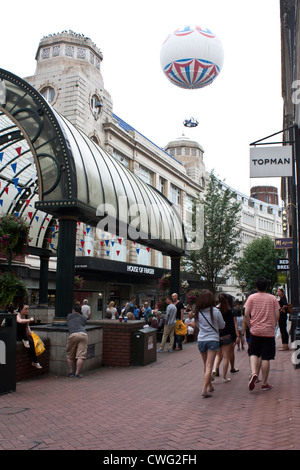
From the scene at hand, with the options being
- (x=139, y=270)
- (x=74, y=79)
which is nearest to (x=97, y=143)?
(x=74, y=79)

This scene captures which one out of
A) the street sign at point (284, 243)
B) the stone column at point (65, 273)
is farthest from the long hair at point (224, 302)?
the street sign at point (284, 243)

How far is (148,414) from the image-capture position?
6.07m

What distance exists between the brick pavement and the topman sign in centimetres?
432

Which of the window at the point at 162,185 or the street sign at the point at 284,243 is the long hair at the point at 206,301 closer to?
the street sign at the point at 284,243

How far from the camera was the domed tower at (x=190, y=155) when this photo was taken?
5569 centimetres

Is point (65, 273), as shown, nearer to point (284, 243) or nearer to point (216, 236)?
point (284, 243)

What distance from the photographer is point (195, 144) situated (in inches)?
2250

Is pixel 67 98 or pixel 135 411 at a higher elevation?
pixel 67 98

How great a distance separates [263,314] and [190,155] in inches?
2009

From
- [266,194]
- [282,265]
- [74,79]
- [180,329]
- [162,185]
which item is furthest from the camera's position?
[266,194]

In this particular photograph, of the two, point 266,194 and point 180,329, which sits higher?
point 266,194

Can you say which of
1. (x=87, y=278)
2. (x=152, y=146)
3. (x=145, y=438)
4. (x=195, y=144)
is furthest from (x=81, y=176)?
(x=195, y=144)
